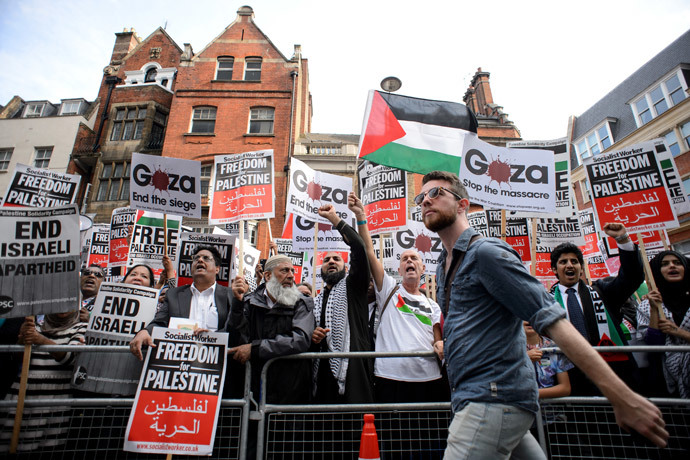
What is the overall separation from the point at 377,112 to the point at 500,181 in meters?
2.07

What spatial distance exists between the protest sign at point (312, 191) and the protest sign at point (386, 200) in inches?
18.7

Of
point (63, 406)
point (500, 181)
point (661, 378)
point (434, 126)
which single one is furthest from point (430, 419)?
point (434, 126)

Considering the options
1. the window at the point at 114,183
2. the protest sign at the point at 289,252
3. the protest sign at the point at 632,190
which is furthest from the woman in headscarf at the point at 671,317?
the window at the point at 114,183

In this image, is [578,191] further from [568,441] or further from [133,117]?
[133,117]

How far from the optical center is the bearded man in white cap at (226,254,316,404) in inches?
120

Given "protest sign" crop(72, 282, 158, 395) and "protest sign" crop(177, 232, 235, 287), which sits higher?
"protest sign" crop(177, 232, 235, 287)

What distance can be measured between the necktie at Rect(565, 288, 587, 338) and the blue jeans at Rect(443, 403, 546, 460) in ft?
7.81

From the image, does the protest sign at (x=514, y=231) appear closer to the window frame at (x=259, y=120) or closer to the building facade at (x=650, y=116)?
the window frame at (x=259, y=120)

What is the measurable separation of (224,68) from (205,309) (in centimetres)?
2017

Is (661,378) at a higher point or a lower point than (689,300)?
lower

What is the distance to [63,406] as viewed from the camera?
2.88 m

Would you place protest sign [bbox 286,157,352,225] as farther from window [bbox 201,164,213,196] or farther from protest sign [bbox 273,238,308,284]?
window [bbox 201,164,213,196]

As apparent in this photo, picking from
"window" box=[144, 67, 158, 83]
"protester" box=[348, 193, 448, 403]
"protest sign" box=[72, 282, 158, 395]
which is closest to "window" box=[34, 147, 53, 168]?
"window" box=[144, 67, 158, 83]

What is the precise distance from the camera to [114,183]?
61.1 ft
